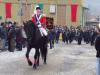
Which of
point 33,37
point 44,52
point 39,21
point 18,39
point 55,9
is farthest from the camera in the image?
point 55,9

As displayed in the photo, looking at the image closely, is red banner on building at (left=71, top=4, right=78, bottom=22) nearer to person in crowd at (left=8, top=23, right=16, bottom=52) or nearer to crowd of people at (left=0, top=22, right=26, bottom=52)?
crowd of people at (left=0, top=22, right=26, bottom=52)

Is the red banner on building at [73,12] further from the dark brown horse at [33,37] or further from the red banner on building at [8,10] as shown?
the dark brown horse at [33,37]

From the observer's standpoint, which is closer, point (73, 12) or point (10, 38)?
point (10, 38)

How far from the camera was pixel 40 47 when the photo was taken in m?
16.8

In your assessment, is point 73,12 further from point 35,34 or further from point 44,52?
point 35,34

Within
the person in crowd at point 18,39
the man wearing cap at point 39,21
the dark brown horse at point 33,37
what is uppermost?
the man wearing cap at point 39,21

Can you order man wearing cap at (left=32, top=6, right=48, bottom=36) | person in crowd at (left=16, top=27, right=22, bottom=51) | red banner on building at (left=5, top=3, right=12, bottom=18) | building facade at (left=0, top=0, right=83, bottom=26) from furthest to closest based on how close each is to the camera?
building facade at (left=0, top=0, right=83, bottom=26), red banner on building at (left=5, top=3, right=12, bottom=18), person in crowd at (left=16, top=27, right=22, bottom=51), man wearing cap at (left=32, top=6, right=48, bottom=36)

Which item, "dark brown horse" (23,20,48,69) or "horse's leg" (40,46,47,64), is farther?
"horse's leg" (40,46,47,64)

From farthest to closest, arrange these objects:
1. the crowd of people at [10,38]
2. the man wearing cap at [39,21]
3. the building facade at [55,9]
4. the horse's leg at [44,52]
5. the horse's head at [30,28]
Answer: the building facade at [55,9], the crowd of people at [10,38], the horse's leg at [44,52], the man wearing cap at [39,21], the horse's head at [30,28]

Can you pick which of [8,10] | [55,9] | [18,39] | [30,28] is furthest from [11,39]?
[55,9]

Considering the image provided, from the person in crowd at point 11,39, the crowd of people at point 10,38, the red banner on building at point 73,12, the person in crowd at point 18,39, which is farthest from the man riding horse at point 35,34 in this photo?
the red banner on building at point 73,12

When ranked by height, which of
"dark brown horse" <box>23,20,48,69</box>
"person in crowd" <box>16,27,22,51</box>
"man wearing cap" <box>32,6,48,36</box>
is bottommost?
"person in crowd" <box>16,27,22,51</box>

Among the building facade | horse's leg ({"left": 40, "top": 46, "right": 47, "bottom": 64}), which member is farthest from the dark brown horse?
the building facade

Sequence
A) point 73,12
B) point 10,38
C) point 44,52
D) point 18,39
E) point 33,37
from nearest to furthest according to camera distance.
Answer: point 33,37 < point 44,52 < point 10,38 < point 18,39 < point 73,12
